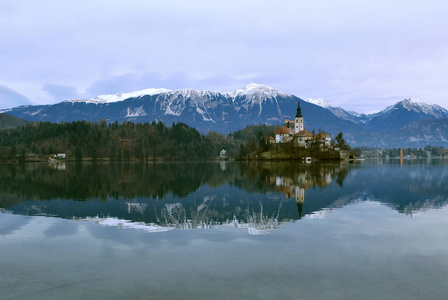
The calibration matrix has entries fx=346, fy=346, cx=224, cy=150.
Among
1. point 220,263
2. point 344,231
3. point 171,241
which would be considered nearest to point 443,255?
point 344,231

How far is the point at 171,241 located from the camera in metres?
19.5

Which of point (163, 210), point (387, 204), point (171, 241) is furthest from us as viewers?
point (387, 204)

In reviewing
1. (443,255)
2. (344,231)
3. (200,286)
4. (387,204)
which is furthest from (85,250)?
(387,204)

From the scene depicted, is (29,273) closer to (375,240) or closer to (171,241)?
(171,241)

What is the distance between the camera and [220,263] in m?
15.5

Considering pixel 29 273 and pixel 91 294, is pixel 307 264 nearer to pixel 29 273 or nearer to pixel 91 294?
pixel 91 294

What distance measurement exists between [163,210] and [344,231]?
15.6 m

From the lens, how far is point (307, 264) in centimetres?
1519

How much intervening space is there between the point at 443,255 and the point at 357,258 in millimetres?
4384

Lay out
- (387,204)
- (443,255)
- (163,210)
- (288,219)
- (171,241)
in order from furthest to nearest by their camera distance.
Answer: (387,204)
(163,210)
(288,219)
(171,241)
(443,255)

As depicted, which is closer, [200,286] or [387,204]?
[200,286]

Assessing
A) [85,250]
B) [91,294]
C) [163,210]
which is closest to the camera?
[91,294]

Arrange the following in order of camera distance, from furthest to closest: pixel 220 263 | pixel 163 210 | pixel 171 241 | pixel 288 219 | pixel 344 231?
pixel 163 210, pixel 288 219, pixel 344 231, pixel 171 241, pixel 220 263

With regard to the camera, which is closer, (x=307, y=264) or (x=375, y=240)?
(x=307, y=264)
